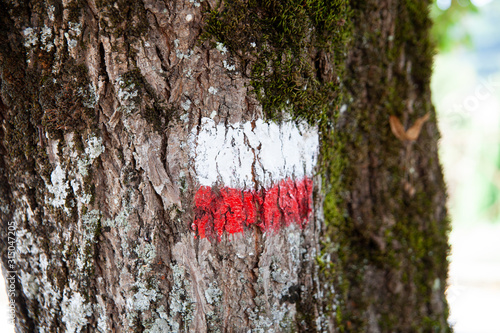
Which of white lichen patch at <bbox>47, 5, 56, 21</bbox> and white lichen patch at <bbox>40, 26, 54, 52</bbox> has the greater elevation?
white lichen patch at <bbox>47, 5, 56, 21</bbox>

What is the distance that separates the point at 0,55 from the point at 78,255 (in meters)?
0.73

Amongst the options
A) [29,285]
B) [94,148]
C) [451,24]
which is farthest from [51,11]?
[451,24]

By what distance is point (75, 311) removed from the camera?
3.83 feet

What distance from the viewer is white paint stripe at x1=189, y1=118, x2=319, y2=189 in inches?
42.6

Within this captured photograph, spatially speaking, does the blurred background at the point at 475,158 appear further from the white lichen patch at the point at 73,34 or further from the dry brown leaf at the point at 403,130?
the white lichen patch at the point at 73,34

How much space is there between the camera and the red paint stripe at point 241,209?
1099 mm

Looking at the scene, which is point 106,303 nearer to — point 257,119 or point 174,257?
point 174,257

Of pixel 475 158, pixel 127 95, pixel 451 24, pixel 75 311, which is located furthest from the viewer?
pixel 475 158

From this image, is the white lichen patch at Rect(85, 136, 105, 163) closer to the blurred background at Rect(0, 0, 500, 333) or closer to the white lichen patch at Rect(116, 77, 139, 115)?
the white lichen patch at Rect(116, 77, 139, 115)

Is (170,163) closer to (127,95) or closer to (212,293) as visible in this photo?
(127,95)

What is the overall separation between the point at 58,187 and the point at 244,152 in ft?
2.09

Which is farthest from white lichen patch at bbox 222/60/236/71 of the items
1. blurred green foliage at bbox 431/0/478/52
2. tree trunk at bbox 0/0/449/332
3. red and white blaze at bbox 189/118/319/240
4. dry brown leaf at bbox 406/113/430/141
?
blurred green foliage at bbox 431/0/478/52

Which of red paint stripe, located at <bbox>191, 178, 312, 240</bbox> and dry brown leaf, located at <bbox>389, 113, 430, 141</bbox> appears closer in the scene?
red paint stripe, located at <bbox>191, 178, 312, 240</bbox>

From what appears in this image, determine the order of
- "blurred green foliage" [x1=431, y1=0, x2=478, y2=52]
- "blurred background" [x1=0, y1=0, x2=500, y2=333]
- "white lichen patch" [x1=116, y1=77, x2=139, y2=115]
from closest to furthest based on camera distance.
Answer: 1. "white lichen patch" [x1=116, y1=77, x2=139, y2=115]
2. "blurred green foliage" [x1=431, y1=0, x2=478, y2=52]
3. "blurred background" [x1=0, y1=0, x2=500, y2=333]
